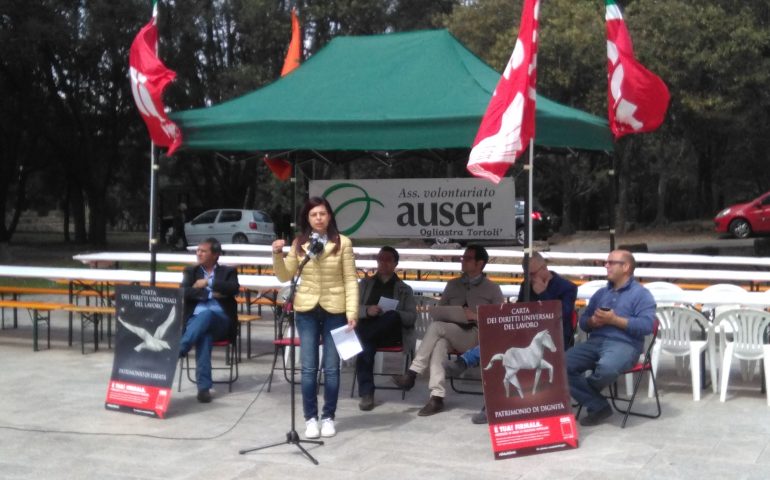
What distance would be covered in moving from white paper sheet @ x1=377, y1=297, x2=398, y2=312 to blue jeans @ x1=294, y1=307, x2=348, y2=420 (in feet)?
3.75

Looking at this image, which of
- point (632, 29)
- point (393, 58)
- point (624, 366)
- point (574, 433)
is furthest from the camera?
point (632, 29)

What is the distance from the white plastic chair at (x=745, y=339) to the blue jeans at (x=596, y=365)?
46.7 inches

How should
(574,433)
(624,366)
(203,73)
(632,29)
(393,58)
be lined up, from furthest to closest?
(203,73)
(632,29)
(393,58)
(624,366)
(574,433)

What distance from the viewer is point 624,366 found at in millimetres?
6898

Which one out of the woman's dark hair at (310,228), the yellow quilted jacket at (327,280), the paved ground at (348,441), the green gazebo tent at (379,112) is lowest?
the paved ground at (348,441)

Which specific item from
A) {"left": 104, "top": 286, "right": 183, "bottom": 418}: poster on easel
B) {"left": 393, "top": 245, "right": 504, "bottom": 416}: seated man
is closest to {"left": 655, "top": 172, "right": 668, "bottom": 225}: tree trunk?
{"left": 393, "top": 245, "right": 504, "bottom": 416}: seated man

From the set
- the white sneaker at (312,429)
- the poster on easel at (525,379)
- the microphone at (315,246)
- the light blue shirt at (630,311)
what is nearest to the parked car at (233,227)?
the light blue shirt at (630,311)

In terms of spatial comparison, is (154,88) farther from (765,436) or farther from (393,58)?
(765,436)

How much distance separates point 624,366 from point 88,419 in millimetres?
4079

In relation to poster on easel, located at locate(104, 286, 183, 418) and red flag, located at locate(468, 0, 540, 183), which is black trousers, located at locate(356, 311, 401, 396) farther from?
red flag, located at locate(468, 0, 540, 183)

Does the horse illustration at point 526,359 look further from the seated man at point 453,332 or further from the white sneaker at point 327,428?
the white sneaker at point 327,428

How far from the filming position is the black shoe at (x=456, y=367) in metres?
7.53

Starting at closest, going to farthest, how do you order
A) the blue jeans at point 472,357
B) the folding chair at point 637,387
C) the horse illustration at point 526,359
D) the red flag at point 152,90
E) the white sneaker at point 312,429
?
the horse illustration at point 526,359 → the white sneaker at point 312,429 → the folding chair at point 637,387 → the blue jeans at point 472,357 → the red flag at point 152,90

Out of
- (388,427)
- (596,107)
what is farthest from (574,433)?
(596,107)
